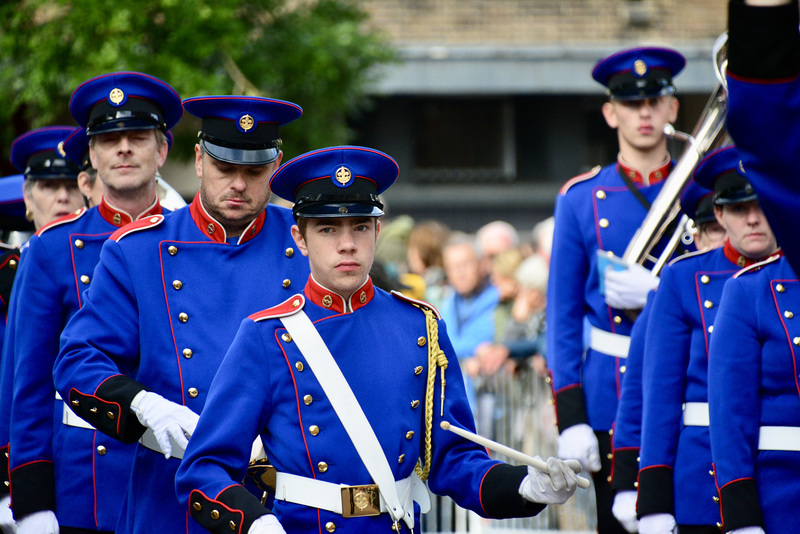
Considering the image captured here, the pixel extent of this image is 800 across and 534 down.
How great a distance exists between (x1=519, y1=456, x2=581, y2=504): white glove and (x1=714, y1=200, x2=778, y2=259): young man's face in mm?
1696

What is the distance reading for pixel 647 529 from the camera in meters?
4.62

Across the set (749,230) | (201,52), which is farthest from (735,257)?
(201,52)

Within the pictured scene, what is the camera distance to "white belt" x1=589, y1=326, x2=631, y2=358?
5438 mm

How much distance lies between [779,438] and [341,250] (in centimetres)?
164

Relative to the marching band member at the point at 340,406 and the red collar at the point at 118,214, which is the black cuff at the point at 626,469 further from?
the red collar at the point at 118,214

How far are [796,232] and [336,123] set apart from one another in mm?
9585

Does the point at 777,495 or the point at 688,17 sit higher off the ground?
the point at 688,17

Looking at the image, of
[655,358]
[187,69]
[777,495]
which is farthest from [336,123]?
[777,495]

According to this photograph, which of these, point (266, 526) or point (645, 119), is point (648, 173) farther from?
point (266, 526)

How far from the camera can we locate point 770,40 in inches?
69.2

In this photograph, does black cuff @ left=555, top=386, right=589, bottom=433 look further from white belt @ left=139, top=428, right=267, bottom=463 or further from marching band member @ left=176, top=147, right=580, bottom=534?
white belt @ left=139, top=428, right=267, bottom=463

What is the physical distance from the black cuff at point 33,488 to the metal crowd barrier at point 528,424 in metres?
4.16

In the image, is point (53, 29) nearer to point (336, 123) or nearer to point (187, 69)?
point (187, 69)

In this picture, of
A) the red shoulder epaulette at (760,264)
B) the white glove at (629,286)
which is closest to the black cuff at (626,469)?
the white glove at (629,286)
